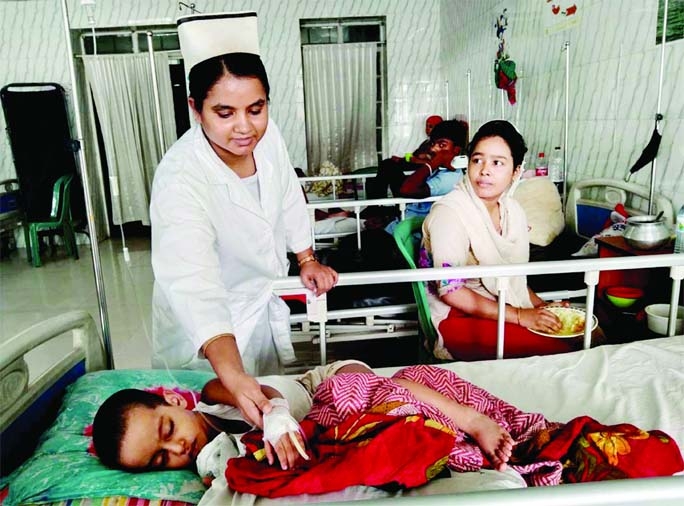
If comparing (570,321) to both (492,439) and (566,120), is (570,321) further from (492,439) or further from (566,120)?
(566,120)

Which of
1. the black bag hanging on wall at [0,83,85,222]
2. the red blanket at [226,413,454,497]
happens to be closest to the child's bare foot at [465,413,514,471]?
the red blanket at [226,413,454,497]

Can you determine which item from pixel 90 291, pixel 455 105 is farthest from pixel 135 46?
pixel 455 105

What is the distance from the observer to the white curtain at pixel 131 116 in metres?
7.09

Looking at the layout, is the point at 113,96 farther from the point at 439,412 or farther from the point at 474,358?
the point at 439,412

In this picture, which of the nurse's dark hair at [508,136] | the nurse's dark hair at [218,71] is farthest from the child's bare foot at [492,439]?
the nurse's dark hair at [508,136]

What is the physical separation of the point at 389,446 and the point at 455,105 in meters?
6.35

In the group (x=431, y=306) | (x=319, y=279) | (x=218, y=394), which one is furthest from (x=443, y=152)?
(x=218, y=394)

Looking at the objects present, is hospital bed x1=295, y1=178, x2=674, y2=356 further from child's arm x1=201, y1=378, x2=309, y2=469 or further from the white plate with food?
child's arm x1=201, y1=378, x2=309, y2=469

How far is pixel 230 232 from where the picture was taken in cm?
167

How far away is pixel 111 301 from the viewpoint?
16.8ft

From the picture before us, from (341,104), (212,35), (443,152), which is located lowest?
(443,152)

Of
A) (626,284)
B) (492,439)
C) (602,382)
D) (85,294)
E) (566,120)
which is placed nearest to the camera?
(492,439)

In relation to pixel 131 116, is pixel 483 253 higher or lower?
lower

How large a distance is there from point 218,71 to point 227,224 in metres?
0.45
